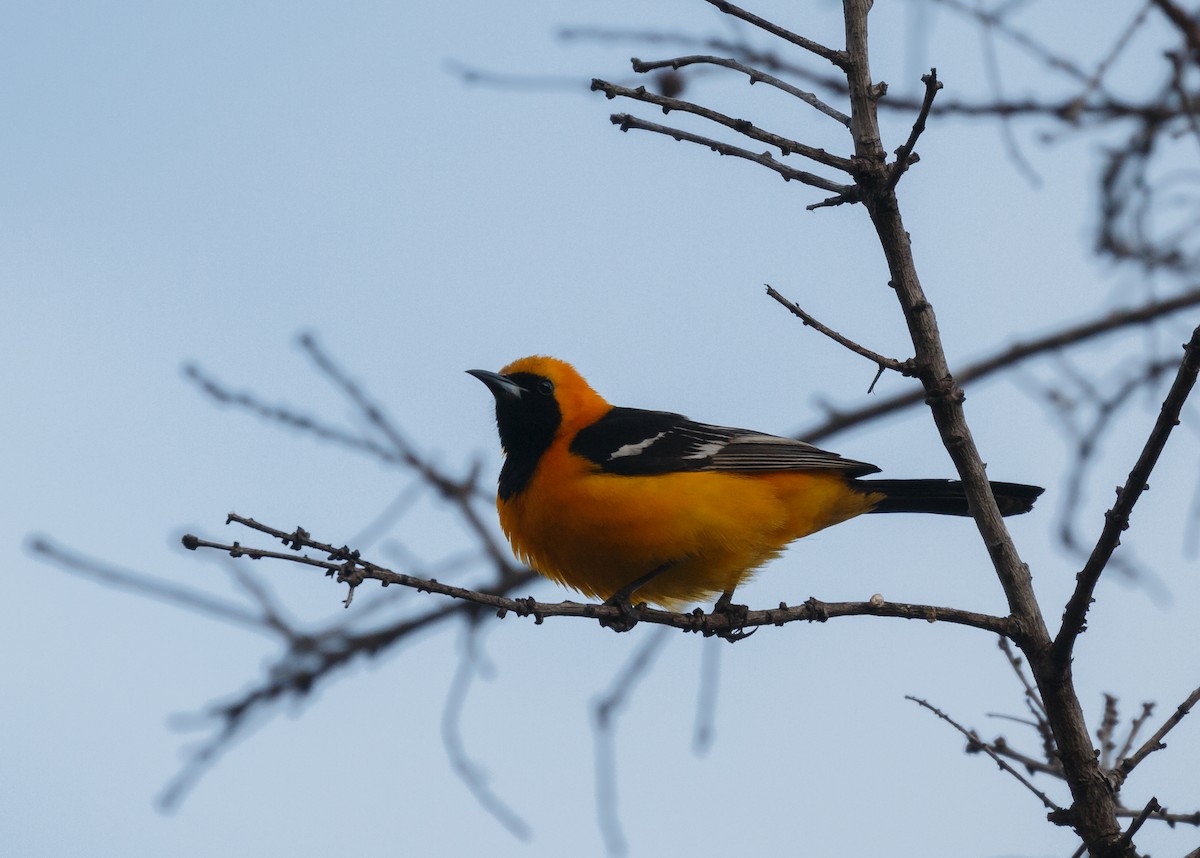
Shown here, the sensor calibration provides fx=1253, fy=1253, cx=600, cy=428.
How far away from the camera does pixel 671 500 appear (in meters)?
5.21

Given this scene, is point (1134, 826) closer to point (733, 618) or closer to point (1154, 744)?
point (1154, 744)

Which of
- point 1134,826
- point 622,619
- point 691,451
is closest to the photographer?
point 1134,826

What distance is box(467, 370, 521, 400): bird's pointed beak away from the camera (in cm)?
632

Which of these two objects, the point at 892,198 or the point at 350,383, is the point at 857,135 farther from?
the point at 350,383

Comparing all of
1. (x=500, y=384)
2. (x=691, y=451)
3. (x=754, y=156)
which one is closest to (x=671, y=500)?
(x=691, y=451)

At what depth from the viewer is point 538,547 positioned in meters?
5.44

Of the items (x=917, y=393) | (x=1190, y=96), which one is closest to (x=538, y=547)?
(x=917, y=393)

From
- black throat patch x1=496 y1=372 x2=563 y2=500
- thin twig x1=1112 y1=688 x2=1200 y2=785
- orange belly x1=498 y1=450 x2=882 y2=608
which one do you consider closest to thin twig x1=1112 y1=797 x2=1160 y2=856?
thin twig x1=1112 y1=688 x2=1200 y2=785

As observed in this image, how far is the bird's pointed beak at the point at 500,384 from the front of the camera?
632 centimetres

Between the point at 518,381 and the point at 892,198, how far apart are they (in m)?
3.42

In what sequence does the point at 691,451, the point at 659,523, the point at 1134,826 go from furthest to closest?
the point at 691,451
the point at 659,523
the point at 1134,826

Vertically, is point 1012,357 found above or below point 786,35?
above

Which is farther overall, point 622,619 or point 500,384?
point 500,384

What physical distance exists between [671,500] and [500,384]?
148cm
